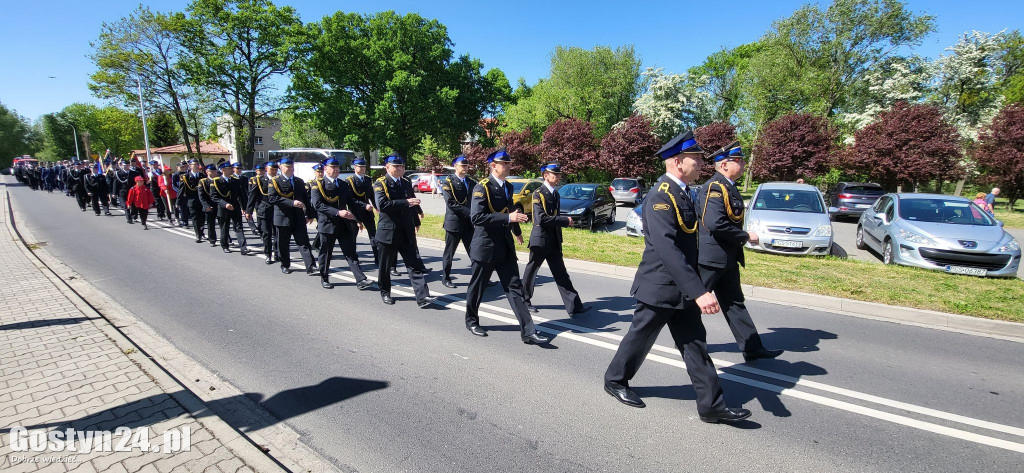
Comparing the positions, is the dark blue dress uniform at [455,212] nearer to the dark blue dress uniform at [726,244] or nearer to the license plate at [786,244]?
the dark blue dress uniform at [726,244]

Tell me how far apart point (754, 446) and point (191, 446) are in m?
3.44

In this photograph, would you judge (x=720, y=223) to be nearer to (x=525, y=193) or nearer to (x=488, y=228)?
(x=488, y=228)

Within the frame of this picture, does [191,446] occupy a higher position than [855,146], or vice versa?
[855,146]

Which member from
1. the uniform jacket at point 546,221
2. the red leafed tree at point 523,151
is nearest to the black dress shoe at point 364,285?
the uniform jacket at point 546,221

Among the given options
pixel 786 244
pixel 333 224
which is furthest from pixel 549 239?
A: pixel 786 244

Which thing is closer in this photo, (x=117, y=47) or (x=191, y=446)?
(x=191, y=446)

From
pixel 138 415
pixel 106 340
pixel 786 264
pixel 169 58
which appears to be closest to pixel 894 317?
pixel 786 264

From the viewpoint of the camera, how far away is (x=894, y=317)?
5668 mm

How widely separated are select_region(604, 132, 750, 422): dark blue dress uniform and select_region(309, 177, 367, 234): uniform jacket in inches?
191

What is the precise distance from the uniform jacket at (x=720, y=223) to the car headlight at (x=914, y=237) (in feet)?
20.5

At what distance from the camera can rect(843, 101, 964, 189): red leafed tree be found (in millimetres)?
21859

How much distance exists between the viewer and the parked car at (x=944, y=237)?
754 centimetres

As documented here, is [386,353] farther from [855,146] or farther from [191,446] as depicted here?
[855,146]

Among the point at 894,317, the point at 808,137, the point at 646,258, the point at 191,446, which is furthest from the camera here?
the point at 808,137
